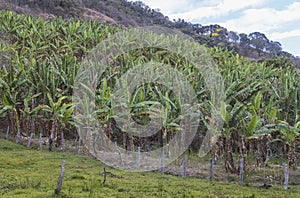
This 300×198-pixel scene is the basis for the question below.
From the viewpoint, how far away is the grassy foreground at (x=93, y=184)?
6.43m

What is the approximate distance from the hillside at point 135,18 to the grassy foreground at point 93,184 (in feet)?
65.1

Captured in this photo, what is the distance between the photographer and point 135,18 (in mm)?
45500

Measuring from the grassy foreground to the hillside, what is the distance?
19.8 m

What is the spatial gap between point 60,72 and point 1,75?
220 centimetres

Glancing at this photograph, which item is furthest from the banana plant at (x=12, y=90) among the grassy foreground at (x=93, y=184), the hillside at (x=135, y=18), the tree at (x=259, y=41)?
the tree at (x=259, y=41)

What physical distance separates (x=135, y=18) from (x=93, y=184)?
134 feet

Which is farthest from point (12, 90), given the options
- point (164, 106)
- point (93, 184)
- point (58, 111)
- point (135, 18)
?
point (135, 18)

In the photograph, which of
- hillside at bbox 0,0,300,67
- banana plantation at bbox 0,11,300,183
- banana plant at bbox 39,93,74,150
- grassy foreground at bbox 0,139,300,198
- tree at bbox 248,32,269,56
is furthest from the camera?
tree at bbox 248,32,269,56

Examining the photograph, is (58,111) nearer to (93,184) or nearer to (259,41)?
(93,184)

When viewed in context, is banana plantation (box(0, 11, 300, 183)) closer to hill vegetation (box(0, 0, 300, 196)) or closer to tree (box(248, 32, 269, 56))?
hill vegetation (box(0, 0, 300, 196))

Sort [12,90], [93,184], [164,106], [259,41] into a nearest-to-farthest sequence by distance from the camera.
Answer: [93,184] → [164,106] → [12,90] → [259,41]

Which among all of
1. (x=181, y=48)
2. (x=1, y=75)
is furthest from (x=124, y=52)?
(x=1, y=75)

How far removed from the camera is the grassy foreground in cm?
643

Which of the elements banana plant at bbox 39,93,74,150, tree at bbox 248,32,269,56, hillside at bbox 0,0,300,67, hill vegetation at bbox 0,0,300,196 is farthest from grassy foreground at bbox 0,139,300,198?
tree at bbox 248,32,269,56
